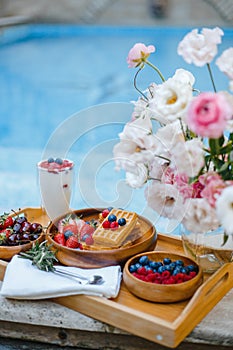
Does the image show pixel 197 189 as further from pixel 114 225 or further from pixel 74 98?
pixel 74 98

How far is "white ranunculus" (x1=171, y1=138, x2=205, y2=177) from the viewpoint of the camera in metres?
0.99

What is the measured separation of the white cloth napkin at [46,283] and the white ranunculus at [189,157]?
280mm

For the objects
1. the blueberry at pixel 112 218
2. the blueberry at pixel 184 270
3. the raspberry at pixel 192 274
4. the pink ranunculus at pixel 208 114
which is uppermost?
the pink ranunculus at pixel 208 114

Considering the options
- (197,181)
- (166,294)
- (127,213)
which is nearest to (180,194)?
(197,181)

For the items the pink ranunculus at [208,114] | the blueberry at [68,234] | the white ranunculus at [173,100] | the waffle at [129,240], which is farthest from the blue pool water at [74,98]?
the pink ranunculus at [208,114]

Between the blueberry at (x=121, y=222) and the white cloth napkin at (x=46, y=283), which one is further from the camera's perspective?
the blueberry at (x=121, y=222)

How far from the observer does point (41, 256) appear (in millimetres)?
1212

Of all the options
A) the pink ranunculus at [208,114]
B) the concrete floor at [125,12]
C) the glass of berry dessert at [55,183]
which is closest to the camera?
the pink ranunculus at [208,114]

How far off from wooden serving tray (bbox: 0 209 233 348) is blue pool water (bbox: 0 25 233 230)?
269 millimetres

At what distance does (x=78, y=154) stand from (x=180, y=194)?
2736 millimetres

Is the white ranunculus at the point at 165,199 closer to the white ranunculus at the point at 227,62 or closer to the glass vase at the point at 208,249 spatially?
the glass vase at the point at 208,249

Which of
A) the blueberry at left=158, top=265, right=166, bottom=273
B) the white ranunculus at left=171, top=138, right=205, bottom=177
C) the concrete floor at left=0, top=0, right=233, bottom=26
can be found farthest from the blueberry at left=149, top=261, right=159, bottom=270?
the concrete floor at left=0, top=0, right=233, bottom=26

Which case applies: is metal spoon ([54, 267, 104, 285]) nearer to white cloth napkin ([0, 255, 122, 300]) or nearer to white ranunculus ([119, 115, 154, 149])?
white cloth napkin ([0, 255, 122, 300])

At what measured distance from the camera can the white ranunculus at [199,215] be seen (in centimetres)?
100
